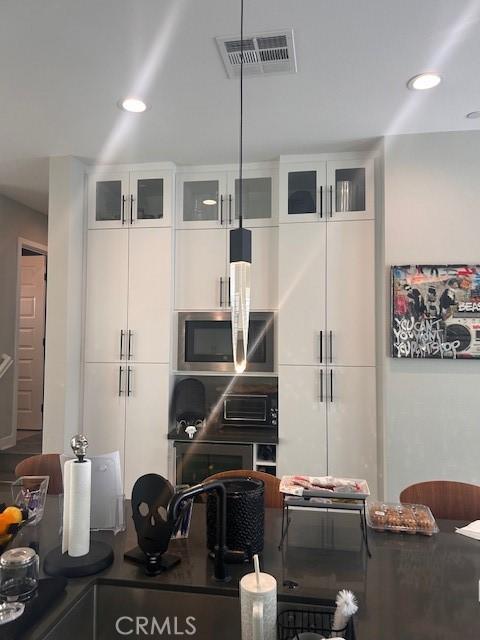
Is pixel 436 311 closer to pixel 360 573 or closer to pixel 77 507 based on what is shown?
pixel 360 573

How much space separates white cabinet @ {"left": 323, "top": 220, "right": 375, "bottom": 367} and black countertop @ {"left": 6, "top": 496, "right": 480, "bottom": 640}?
1600mm

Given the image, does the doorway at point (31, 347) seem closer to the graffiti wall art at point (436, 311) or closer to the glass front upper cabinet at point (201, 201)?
the glass front upper cabinet at point (201, 201)

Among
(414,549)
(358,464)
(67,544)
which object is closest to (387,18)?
(414,549)

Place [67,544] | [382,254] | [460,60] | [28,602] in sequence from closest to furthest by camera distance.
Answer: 1. [28,602]
2. [67,544]
3. [460,60]
4. [382,254]

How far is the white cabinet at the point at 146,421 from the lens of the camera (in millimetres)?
3201

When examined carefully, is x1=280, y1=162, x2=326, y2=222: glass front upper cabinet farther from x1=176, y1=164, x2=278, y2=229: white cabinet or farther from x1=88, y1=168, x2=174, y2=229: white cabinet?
x1=88, y1=168, x2=174, y2=229: white cabinet

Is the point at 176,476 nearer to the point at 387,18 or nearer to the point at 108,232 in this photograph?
the point at 108,232

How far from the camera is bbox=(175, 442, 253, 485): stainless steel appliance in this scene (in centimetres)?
305

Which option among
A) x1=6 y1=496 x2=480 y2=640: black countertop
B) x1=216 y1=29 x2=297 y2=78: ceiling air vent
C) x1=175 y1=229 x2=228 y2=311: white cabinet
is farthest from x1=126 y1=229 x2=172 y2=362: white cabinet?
x1=6 y1=496 x2=480 y2=640: black countertop

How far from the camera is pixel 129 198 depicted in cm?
336

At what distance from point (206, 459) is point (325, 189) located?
6.92 feet

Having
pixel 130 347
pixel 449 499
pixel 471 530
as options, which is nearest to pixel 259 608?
pixel 471 530

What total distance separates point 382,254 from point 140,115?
5.74ft

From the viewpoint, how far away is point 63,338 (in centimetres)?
316
